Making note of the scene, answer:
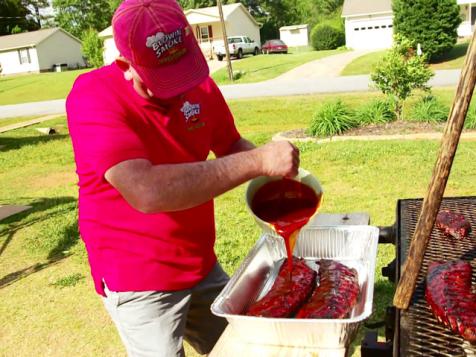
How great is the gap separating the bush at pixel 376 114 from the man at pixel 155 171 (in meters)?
8.98

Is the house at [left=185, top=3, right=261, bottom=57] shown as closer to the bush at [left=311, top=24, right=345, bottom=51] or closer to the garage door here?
the bush at [left=311, top=24, right=345, bottom=51]

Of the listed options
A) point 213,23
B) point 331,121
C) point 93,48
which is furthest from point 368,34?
point 331,121

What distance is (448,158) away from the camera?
1.68 meters

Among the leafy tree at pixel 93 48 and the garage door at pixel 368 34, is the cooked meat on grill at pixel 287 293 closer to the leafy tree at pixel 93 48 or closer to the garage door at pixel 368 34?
the leafy tree at pixel 93 48

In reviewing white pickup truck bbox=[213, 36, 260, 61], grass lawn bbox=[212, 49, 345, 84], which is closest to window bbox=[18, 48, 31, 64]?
white pickup truck bbox=[213, 36, 260, 61]

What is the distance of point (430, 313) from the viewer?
199cm

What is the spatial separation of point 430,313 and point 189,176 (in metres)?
1.02

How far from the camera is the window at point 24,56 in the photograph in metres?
57.2

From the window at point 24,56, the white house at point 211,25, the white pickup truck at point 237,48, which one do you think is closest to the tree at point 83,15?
the window at point 24,56

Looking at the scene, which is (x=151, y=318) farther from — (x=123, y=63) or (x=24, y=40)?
(x=24, y=40)

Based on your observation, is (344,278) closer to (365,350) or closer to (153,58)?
(365,350)

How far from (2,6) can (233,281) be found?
75.5 m

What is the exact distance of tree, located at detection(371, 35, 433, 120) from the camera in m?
11.0

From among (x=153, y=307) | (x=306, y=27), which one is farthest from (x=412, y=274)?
(x=306, y=27)
